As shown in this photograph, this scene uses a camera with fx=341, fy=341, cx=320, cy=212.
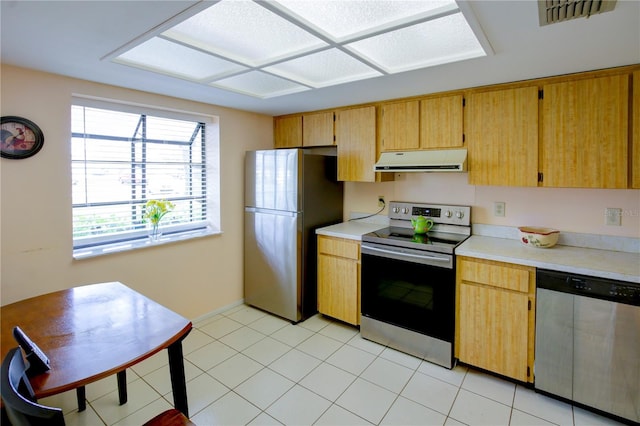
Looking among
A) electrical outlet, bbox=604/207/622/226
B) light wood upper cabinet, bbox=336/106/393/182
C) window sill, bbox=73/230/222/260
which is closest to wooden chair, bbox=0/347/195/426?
window sill, bbox=73/230/222/260

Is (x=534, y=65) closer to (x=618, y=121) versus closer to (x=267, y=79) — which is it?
(x=618, y=121)

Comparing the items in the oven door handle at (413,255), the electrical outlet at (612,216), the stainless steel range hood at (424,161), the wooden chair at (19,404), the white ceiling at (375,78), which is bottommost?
the wooden chair at (19,404)

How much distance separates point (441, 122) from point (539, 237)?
3.72ft

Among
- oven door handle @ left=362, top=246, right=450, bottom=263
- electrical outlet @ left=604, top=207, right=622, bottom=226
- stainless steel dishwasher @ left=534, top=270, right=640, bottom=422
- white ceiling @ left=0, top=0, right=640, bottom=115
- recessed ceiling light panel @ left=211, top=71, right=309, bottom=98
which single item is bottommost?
stainless steel dishwasher @ left=534, top=270, right=640, bottom=422

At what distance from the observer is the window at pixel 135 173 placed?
8.61 ft

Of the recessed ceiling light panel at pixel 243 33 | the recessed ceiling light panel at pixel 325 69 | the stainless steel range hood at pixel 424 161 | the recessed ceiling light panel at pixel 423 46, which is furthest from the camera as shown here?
the stainless steel range hood at pixel 424 161

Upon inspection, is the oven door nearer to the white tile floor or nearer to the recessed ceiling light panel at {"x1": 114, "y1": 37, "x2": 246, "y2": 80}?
the white tile floor

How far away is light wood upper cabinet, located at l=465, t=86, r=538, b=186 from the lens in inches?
95.3

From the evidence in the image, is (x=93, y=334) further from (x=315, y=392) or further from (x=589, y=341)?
(x=589, y=341)

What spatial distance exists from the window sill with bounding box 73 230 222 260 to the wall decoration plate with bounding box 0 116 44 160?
2.55 ft

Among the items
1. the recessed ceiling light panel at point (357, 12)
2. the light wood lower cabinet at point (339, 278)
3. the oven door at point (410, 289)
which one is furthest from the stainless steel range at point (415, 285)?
the recessed ceiling light panel at point (357, 12)

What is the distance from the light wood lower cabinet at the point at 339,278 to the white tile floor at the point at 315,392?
1.03 feet

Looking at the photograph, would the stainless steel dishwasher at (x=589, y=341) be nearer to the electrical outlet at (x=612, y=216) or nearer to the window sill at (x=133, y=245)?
the electrical outlet at (x=612, y=216)

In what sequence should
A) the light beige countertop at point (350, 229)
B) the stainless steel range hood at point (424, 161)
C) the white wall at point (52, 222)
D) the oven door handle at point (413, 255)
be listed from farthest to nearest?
the light beige countertop at point (350, 229) → the stainless steel range hood at point (424, 161) → the oven door handle at point (413, 255) → the white wall at point (52, 222)
